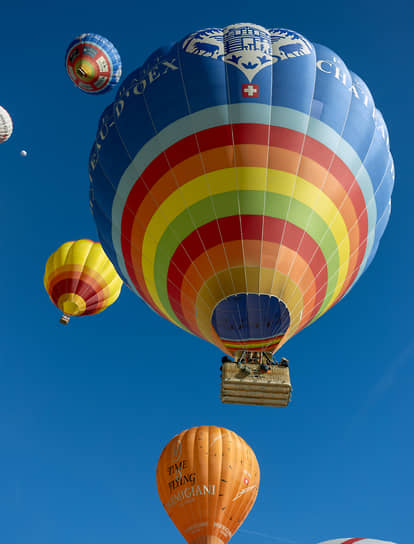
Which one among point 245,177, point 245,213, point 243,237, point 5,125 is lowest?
point 243,237

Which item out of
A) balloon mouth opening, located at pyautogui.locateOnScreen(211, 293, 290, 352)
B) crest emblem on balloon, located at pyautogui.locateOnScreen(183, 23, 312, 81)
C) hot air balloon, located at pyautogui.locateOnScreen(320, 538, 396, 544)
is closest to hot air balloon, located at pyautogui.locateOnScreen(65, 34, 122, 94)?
crest emblem on balloon, located at pyautogui.locateOnScreen(183, 23, 312, 81)

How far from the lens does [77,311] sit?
16438mm

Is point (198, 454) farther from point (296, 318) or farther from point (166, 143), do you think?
point (166, 143)

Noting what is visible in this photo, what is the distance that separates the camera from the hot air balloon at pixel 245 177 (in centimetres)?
787

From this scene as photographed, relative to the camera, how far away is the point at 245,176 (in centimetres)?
791

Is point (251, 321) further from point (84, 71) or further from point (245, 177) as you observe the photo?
point (84, 71)

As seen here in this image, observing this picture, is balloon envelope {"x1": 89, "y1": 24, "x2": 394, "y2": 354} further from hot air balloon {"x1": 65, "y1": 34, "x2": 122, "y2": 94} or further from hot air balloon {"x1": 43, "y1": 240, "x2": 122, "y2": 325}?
hot air balloon {"x1": 65, "y1": 34, "x2": 122, "y2": 94}

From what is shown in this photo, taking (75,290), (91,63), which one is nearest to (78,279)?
(75,290)

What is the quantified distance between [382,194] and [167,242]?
3.89 meters

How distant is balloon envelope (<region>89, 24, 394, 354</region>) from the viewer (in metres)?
7.87

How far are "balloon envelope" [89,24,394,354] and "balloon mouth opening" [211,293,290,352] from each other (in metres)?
0.02

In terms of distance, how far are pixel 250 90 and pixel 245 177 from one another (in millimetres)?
1338

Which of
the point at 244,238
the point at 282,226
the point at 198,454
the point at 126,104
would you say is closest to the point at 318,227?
the point at 282,226

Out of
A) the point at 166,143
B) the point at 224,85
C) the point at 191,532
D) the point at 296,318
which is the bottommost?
the point at 191,532
